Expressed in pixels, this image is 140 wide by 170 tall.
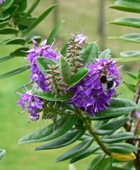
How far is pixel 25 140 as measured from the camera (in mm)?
851

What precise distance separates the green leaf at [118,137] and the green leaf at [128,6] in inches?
10.7

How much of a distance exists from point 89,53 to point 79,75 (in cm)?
7

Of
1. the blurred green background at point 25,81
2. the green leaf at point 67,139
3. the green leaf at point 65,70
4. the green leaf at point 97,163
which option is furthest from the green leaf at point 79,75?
the blurred green background at point 25,81

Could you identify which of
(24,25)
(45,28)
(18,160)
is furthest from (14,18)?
(45,28)

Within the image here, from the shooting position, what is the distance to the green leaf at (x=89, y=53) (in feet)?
2.72

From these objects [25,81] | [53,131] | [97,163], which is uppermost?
[53,131]

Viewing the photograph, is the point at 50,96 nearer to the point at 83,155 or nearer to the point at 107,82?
the point at 107,82

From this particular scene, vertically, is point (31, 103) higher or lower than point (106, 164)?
higher

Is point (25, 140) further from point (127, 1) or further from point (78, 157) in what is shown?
point (127, 1)

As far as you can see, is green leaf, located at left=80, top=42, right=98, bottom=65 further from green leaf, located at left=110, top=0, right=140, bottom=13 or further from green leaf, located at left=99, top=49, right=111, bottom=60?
green leaf, located at left=110, top=0, right=140, bottom=13

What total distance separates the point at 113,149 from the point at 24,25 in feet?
1.03

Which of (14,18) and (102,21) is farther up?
(14,18)

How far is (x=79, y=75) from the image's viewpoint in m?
0.78

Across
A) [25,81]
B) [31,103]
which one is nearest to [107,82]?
[31,103]
